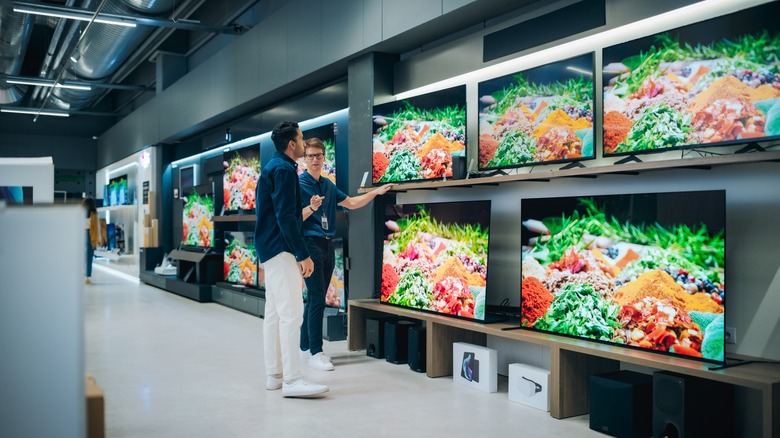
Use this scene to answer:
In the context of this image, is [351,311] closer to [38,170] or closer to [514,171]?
[514,171]

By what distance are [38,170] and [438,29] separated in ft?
10.6

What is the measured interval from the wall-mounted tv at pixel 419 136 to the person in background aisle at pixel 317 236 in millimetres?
222

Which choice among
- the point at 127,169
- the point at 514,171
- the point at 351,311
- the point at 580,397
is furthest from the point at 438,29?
the point at 127,169

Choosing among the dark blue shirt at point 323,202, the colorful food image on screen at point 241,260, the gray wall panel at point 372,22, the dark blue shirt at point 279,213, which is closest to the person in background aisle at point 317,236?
→ the dark blue shirt at point 323,202

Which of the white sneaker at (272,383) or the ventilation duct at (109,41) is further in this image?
the ventilation duct at (109,41)

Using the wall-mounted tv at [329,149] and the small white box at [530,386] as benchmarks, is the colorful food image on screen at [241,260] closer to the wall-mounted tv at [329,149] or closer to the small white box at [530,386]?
the wall-mounted tv at [329,149]

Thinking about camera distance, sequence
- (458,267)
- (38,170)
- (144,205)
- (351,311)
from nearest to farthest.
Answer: (38,170) → (458,267) → (351,311) → (144,205)

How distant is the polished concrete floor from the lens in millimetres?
3289

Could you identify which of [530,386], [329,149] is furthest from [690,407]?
[329,149]

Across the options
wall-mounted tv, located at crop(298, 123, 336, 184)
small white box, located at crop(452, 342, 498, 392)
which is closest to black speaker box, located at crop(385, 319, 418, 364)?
small white box, located at crop(452, 342, 498, 392)

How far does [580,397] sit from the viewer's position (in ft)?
11.7

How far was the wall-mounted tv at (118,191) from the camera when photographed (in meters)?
14.5

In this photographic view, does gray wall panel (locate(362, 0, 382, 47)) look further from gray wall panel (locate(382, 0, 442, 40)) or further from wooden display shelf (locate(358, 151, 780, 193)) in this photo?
wooden display shelf (locate(358, 151, 780, 193))

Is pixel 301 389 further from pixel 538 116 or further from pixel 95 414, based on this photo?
pixel 95 414
